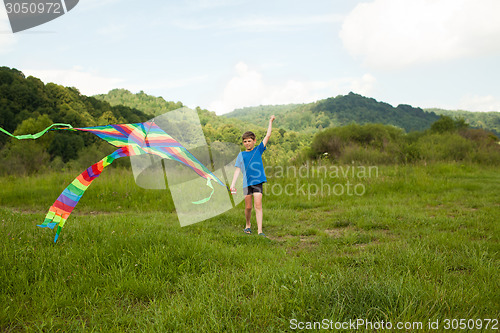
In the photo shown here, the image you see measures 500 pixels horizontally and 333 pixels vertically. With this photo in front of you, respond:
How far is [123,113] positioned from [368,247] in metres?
49.6

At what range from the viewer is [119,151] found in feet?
13.3

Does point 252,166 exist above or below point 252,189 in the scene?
above

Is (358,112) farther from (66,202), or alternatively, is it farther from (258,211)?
(66,202)

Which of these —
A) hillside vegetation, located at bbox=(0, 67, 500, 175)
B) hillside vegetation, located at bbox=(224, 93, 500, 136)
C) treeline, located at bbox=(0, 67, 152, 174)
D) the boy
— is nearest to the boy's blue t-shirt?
the boy

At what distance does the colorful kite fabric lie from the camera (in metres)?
3.77

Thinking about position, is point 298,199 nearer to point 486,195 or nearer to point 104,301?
point 486,195

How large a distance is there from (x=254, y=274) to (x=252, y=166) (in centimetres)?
283

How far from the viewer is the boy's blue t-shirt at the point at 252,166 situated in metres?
5.68

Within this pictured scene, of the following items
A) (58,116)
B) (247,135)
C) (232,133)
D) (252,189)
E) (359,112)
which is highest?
(359,112)

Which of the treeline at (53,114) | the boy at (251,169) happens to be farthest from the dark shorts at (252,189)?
the treeline at (53,114)

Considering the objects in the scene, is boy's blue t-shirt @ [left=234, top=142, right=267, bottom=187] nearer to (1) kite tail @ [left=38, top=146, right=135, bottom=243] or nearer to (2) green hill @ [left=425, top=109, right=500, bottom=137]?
(1) kite tail @ [left=38, top=146, right=135, bottom=243]

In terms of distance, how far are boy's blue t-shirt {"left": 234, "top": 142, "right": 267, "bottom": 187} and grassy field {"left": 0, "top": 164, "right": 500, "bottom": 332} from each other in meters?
0.98

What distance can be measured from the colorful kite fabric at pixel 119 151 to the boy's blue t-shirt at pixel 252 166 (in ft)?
3.44

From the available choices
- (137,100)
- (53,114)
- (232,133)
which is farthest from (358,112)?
(232,133)
